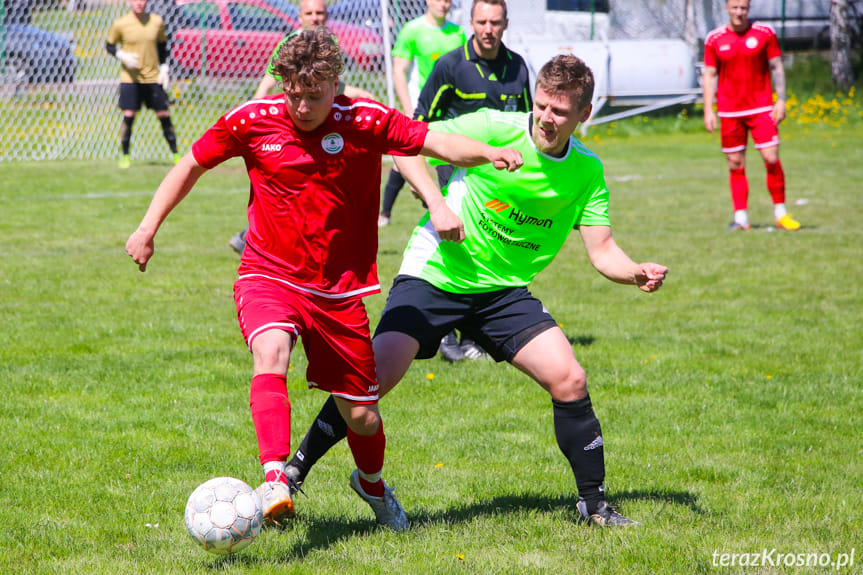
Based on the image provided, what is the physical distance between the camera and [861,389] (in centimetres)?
640

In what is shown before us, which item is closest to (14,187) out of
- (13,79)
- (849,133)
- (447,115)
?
(13,79)

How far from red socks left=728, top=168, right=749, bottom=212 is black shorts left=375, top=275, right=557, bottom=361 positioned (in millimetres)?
8394

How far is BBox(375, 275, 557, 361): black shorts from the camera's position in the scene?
434cm

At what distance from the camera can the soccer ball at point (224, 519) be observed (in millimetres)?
3502

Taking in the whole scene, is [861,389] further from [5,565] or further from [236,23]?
[236,23]

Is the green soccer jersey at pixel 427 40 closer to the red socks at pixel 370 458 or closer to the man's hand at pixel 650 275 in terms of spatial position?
the man's hand at pixel 650 275

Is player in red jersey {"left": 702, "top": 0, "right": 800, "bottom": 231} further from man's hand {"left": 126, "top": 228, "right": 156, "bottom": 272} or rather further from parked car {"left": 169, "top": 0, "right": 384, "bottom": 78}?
man's hand {"left": 126, "top": 228, "right": 156, "bottom": 272}

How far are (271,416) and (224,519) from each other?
1.32 feet

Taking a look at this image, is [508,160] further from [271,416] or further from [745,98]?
[745,98]

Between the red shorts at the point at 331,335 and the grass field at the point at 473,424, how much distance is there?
25.9 inches

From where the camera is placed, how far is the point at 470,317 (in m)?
4.47

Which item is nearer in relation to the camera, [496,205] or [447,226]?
[447,226]

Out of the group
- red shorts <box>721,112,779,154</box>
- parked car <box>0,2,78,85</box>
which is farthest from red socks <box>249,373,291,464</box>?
parked car <box>0,2,78,85</box>

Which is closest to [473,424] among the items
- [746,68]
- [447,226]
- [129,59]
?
[447,226]
